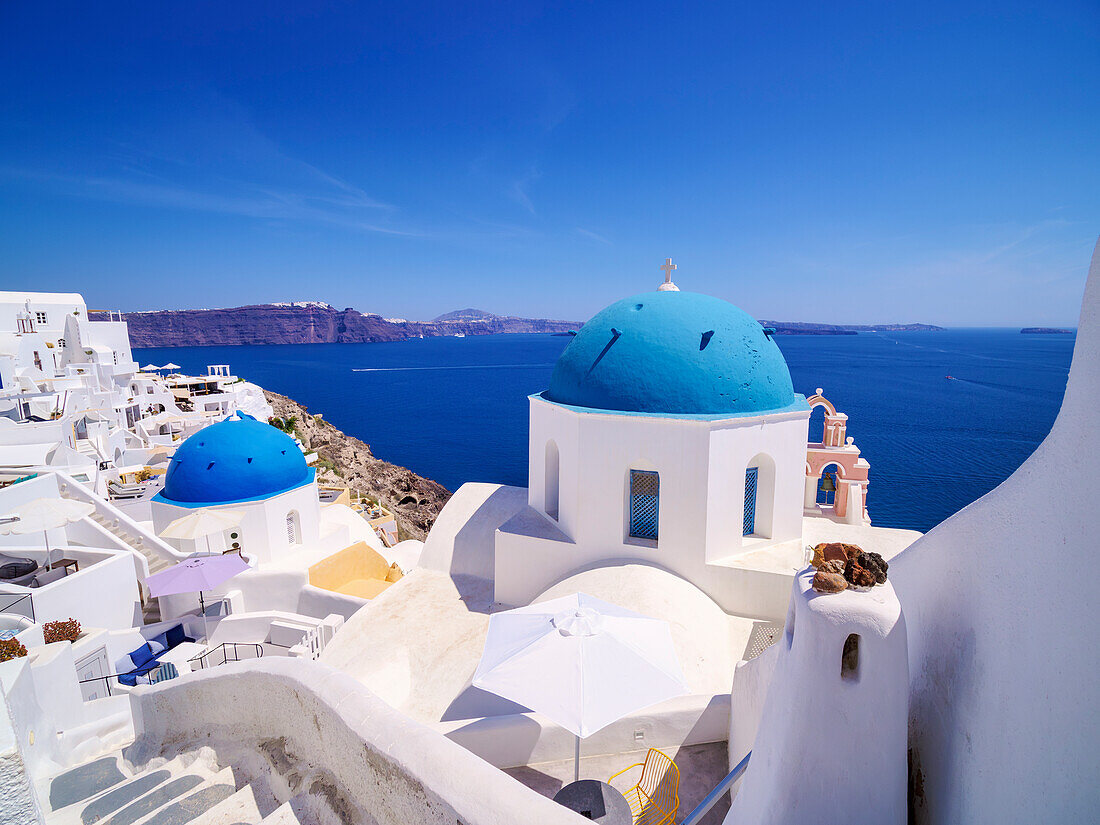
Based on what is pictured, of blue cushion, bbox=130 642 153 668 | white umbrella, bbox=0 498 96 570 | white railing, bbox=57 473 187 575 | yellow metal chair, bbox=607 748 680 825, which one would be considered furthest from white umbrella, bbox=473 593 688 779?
white railing, bbox=57 473 187 575

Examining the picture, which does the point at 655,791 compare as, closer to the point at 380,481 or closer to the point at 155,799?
the point at 155,799

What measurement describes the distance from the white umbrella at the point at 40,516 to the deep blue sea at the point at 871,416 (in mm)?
34747

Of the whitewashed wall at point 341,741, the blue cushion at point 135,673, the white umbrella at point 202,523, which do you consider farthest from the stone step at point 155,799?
the white umbrella at point 202,523

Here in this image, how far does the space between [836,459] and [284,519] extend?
15.3 m

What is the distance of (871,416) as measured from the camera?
61.7 meters

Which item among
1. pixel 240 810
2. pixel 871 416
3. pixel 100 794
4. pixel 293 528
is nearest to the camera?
pixel 240 810

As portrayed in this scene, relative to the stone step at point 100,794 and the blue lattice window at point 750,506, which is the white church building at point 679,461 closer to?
the blue lattice window at point 750,506

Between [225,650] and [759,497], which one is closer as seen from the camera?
[759,497]

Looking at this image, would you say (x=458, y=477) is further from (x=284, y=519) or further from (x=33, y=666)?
(x=33, y=666)

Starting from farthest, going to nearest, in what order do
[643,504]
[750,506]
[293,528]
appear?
[293,528]
[750,506]
[643,504]

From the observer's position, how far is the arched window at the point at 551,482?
37.0ft

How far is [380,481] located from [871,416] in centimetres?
5476

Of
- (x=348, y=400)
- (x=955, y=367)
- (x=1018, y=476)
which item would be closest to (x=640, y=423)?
(x=1018, y=476)

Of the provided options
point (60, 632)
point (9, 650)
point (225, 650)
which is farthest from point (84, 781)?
point (225, 650)
